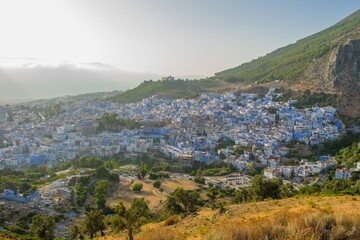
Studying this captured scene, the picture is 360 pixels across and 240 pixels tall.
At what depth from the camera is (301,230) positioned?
18.4 ft

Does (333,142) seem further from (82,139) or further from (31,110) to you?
(31,110)

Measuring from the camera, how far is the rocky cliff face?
172 feet

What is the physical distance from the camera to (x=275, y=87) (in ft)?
202

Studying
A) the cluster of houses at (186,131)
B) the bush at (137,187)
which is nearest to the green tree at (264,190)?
the bush at (137,187)

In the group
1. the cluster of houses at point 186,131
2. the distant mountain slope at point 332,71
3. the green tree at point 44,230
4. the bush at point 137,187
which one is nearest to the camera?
the green tree at point 44,230

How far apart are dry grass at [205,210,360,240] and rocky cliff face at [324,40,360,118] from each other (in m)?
50.0

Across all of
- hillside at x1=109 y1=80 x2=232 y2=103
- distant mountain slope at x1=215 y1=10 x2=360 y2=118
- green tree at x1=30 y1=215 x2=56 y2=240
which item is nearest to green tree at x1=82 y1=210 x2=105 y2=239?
green tree at x1=30 y1=215 x2=56 y2=240

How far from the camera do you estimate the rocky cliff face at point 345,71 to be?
5256 cm

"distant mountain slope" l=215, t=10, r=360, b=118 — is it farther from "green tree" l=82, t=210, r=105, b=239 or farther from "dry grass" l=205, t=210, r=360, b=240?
"dry grass" l=205, t=210, r=360, b=240

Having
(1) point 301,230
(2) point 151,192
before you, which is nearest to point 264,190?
(1) point 301,230

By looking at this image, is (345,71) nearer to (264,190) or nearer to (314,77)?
(314,77)

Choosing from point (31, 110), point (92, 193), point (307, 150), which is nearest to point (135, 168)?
point (92, 193)

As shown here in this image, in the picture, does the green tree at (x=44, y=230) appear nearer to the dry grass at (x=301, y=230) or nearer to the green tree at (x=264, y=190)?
the green tree at (x=264, y=190)

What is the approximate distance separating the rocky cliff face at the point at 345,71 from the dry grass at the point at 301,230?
1967 inches
